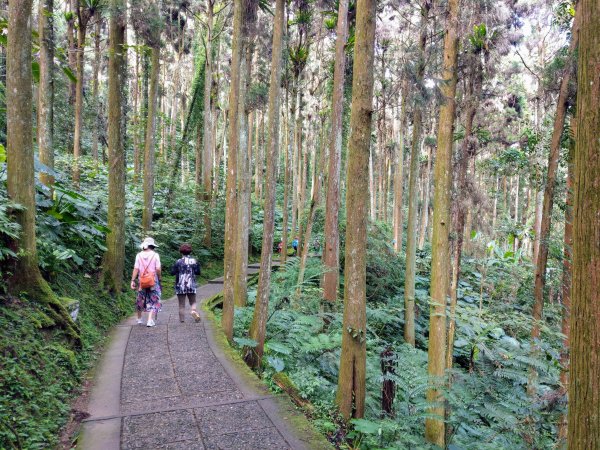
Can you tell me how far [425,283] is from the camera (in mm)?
17172

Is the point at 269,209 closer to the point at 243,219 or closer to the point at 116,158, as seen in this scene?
the point at 243,219

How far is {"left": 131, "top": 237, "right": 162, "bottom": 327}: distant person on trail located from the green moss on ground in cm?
116

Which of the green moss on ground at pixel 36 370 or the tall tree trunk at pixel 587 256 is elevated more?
the tall tree trunk at pixel 587 256

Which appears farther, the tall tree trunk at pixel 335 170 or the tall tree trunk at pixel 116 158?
the tall tree trunk at pixel 335 170

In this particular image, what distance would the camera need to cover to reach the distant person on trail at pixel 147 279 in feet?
26.7

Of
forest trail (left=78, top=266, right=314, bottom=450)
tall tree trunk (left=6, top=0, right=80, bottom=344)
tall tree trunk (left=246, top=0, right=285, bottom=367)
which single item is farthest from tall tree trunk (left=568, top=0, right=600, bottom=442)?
tall tree trunk (left=6, top=0, right=80, bottom=344)

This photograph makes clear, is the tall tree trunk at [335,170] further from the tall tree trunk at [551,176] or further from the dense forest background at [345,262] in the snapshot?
the tall tree trunk at [551,176]

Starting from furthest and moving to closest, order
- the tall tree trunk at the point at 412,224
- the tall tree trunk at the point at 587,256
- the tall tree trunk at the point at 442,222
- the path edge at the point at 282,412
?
1. the tall tree trunk at the point at 412,224
2. the tall tree trunk at the point at 442,222
3. the path edge at the point at 282,412
4. the tall tree trunk at the point at 587,256

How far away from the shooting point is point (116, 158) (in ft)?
31.9

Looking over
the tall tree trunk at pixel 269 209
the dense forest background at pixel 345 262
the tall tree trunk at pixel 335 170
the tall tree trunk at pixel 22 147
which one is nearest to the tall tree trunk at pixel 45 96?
the dense forest background at pixel 345 262

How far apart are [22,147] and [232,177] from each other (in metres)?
3.25

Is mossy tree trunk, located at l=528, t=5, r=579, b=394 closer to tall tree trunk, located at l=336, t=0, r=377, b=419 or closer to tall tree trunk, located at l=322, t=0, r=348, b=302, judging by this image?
tall tree trunk, located at l=322, t=0, r=348, b=302

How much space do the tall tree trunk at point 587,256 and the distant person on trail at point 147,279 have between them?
736 cm

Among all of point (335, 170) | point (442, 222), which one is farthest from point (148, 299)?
point (442, 222)
